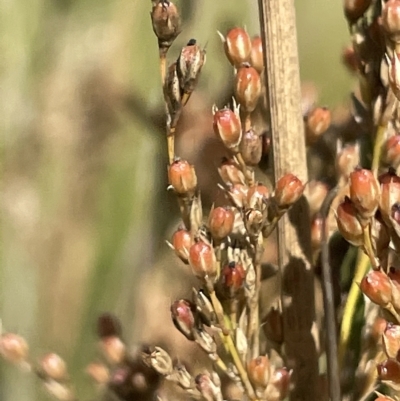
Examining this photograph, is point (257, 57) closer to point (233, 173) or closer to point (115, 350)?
point (233, 173)

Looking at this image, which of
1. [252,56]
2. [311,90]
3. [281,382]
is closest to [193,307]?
[281,382]

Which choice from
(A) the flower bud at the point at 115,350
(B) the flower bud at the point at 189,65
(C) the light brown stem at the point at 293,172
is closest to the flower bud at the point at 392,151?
(C) the light brown stem at the point at 293,172

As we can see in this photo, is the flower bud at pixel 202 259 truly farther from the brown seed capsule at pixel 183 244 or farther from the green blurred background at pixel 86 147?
the green blurred background at pixel 86 147

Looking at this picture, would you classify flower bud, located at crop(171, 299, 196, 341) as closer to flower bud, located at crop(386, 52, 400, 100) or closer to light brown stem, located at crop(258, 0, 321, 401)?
light brown stem, located at crop(258, 0, 321, 401)

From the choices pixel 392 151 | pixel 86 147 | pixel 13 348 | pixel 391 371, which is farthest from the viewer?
pixel 86 147

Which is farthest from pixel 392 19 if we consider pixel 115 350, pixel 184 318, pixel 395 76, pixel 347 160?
pixel 115 350

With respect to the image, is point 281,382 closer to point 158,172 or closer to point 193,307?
point 193,307

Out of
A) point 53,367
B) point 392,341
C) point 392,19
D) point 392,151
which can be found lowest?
point 53,367
